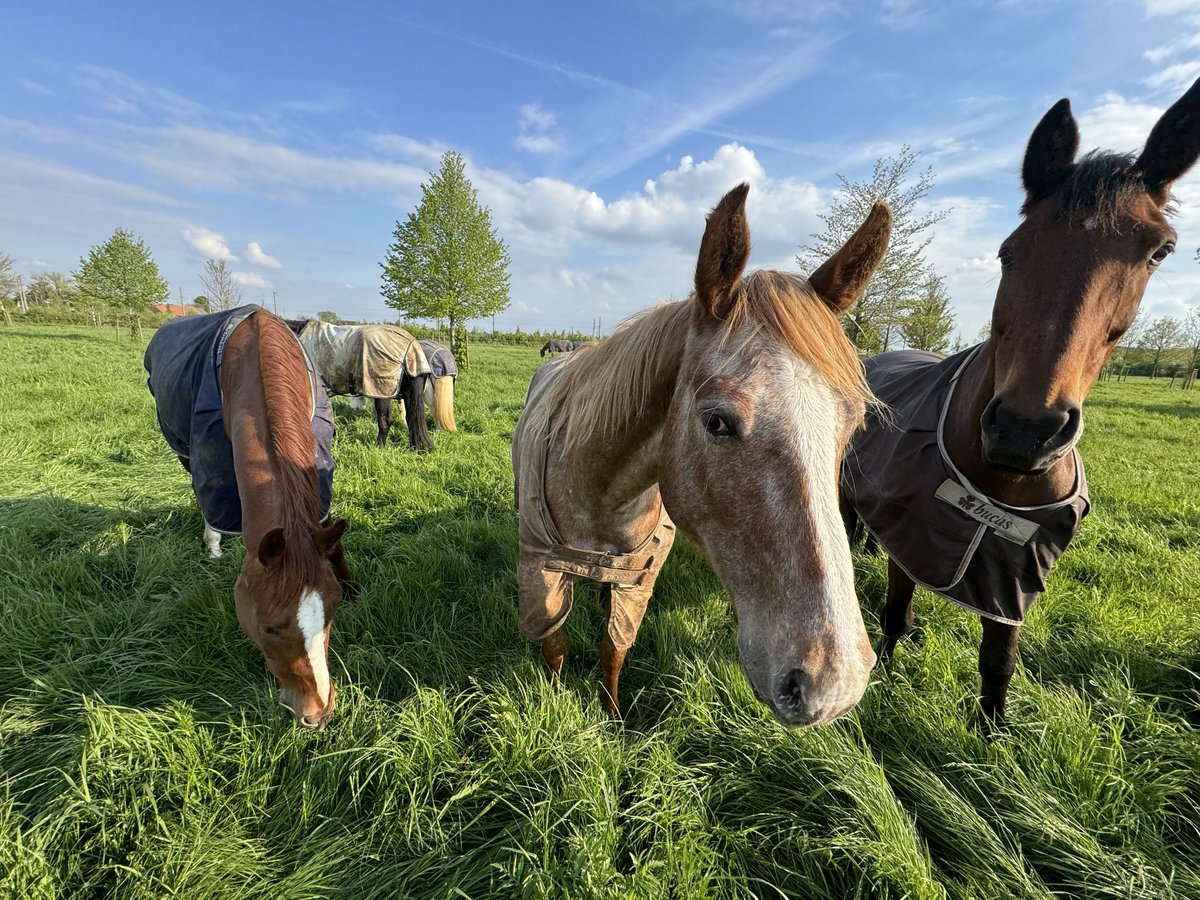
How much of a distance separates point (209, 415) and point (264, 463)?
87 centimetres

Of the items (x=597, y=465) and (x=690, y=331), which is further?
(x=597, y=465)

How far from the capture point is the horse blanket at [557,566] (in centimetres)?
199

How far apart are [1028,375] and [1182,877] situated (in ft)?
5.78

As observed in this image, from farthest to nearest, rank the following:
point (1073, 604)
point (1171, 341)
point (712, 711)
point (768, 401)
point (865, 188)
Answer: point (1171, 341), point (865, 188), point (1073, 604), point (712, 711), point (768, 401)

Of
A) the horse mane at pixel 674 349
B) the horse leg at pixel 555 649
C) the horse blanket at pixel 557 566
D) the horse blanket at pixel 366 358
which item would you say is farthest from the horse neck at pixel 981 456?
the horse blanket at pixel 366 358

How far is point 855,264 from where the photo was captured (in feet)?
4.65

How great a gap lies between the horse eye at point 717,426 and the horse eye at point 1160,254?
1847 mm

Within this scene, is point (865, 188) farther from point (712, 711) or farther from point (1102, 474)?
point (712, 711)

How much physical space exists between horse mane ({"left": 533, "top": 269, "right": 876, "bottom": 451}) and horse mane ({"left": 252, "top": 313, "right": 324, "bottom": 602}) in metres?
1.25

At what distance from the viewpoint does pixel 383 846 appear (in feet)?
5.40

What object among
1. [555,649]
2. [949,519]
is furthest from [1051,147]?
[555,649]

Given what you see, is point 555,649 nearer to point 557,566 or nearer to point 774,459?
point 557,566

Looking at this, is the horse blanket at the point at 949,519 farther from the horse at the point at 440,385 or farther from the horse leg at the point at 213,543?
the horse at the point at 440,385

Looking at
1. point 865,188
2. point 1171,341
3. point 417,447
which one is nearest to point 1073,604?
point 417,447
